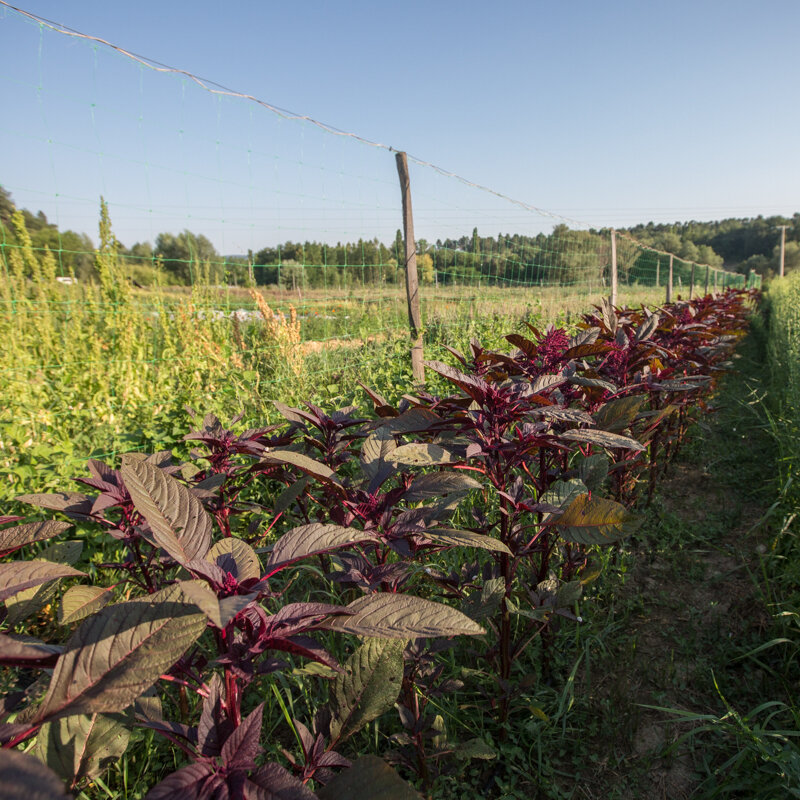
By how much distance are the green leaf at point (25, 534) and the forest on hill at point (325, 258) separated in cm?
286

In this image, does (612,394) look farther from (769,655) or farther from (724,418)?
(724,418)

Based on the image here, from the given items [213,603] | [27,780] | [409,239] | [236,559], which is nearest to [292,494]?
[236,559]

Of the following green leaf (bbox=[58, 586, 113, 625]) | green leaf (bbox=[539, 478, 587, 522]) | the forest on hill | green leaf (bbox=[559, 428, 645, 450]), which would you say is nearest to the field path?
green leaf (bbox=[539, 478, 587, 522])

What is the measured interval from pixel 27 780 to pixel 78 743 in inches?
18.9

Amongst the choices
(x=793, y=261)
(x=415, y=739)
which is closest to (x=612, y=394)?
(x=415, y=739)

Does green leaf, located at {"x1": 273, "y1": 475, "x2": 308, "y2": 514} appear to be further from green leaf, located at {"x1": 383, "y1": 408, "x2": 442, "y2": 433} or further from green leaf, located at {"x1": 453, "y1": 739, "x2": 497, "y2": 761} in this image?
green leaf, located at {"x1": 453, "y1": 739, "x2": 497, "y2": 761}

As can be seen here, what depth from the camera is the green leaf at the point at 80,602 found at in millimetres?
882

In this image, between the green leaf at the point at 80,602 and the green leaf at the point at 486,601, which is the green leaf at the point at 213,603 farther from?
the green leaf at the point at 486,601

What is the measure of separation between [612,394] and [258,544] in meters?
Answer: 1.26

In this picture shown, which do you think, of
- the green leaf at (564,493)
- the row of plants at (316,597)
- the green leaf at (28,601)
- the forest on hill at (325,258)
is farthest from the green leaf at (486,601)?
the forest on hill at (325,258)

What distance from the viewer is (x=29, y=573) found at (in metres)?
0.68

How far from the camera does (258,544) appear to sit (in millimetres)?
1708

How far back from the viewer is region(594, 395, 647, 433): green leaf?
1.32 meters

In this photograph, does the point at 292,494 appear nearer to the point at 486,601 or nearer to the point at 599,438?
the point at 486,601
